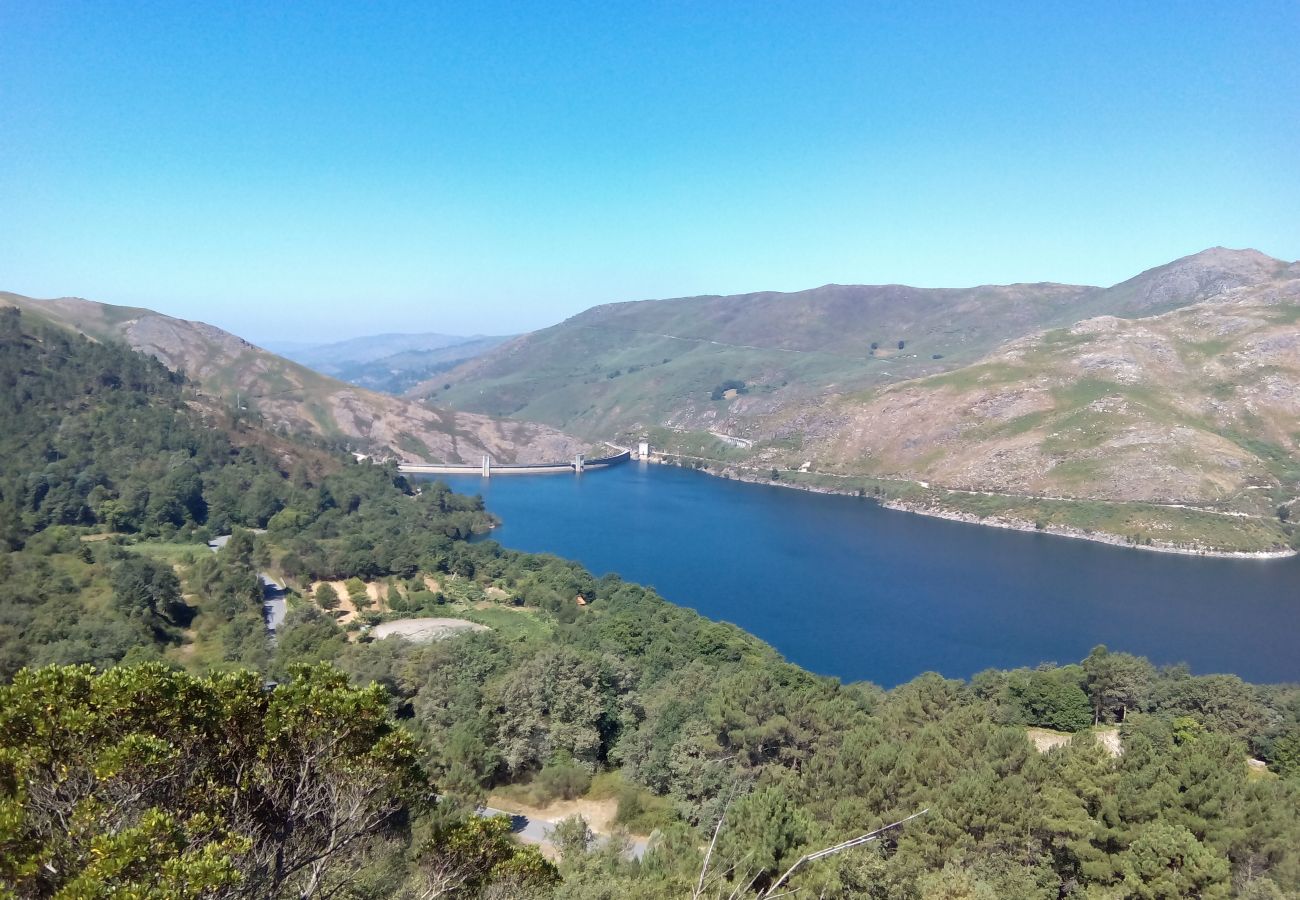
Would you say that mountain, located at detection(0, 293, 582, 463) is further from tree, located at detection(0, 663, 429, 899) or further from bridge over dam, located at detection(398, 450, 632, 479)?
tree, located at detection(0, 663, 429, 899)

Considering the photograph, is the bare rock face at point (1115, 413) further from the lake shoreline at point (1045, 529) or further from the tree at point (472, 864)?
the tree at point (472, 864)

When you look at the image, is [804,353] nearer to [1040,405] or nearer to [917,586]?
[1040,405]

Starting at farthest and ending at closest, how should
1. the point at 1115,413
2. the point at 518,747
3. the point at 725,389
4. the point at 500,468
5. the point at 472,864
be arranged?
the point at 725,389 → the point at 500,468 → the point at 1115,413 → the point at 518,747 → the point at 472,864

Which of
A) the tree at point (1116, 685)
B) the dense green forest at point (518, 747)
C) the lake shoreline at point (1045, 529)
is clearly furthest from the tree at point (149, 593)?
the lake shoreline at point (1045, 529)

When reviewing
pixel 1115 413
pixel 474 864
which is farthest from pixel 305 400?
pixel 474 864

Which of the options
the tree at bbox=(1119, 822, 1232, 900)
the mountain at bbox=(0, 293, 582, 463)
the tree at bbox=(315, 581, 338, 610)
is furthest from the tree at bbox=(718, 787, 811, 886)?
the mountain at bbox=(0, 293, 582, 463)

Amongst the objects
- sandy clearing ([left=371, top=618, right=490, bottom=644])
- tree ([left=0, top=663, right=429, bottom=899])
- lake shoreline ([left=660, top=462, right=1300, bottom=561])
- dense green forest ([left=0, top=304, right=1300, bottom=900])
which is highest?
tree ([left=0, top=663, right=429, bottom=899])
